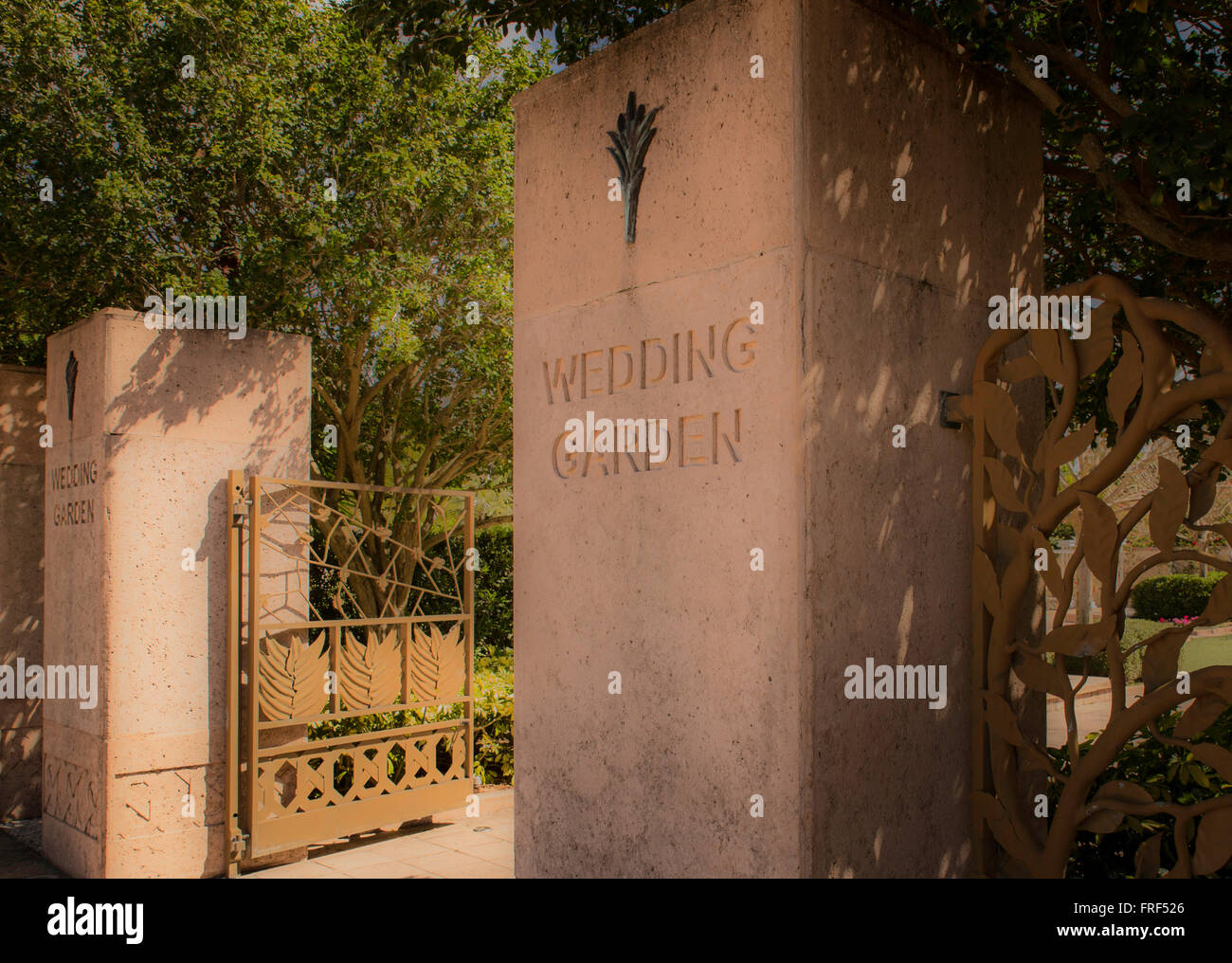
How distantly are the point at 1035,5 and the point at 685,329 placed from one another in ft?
9.82

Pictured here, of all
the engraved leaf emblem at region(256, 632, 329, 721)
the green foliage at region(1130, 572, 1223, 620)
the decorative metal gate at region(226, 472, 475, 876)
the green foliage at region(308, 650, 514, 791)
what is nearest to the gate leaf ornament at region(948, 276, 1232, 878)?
the decorative metal gate at region(226, 472, 475, 876)

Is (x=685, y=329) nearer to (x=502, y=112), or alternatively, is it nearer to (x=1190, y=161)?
(x=1190, y=161)

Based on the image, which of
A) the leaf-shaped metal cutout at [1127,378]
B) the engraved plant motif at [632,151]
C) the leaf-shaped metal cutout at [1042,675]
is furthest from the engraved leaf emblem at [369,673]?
the leaf-shaped metal cutout at [1127,378]

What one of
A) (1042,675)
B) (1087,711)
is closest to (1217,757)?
(1042,675)

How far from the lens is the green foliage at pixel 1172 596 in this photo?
26094 mm

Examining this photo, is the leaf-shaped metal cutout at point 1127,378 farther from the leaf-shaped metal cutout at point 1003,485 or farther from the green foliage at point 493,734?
the green foliage at point 493,734

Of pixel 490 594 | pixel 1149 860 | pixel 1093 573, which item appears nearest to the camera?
pixel 1149 860

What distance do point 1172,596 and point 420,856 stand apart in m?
26.4

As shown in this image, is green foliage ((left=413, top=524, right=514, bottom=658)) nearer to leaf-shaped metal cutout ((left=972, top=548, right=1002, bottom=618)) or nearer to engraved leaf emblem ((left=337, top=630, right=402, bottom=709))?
engraved leaf emblem ((left=337, top=630, right=402, bottom=709))

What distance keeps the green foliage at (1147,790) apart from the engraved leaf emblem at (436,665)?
4.70 metres

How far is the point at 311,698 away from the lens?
6.52 metres

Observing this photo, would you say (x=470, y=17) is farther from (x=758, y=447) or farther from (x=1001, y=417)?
(x=1001, y=417)

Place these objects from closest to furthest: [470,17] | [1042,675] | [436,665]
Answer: [1042,675]
[470,17]
[436,665]

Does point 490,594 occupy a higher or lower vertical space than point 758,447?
lower
